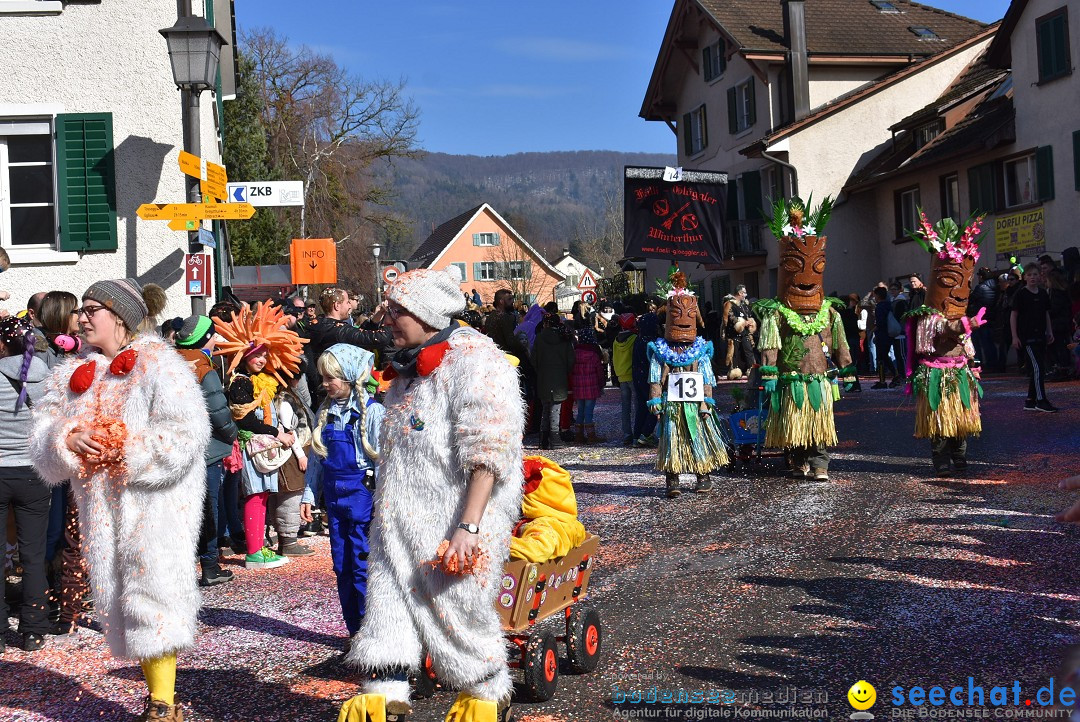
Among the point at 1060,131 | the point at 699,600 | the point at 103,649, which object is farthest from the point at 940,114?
the point at 103,649

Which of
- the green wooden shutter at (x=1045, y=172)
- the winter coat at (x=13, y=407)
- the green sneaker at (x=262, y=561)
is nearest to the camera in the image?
the winter coat at (x=13, y=407)

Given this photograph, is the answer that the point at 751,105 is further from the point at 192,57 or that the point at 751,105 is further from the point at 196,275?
the point at 196,275

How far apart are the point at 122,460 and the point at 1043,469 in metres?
8.87

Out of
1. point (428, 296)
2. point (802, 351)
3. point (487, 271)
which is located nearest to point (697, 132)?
point (802, 351)

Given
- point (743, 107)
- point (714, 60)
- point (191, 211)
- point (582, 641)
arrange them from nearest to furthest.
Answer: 1. point (582, 641)
2. point (191, 211)
3. point (743, 107)
4. point (714, 60)

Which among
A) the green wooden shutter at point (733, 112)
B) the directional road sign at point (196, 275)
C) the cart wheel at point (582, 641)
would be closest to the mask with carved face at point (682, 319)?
the directional road sign at point (196, 275)

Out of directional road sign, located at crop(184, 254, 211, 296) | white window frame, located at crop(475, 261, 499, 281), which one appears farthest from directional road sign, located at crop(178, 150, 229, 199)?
white window frame, located at crop(475, 261, 499, 281)

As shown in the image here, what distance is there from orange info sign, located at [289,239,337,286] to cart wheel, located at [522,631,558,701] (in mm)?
14249

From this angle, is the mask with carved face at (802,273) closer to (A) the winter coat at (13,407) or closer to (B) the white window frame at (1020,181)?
(A) the winter coat at (13,407)

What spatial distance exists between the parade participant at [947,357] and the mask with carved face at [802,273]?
929mm

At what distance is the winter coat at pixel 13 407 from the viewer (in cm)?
648

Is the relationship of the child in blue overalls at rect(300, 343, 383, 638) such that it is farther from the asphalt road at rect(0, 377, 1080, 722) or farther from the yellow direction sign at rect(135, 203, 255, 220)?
the yellow direction sign at rect(135, 203, 255, 220)

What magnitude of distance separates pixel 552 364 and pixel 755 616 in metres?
8.96

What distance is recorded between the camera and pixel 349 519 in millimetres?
5875
